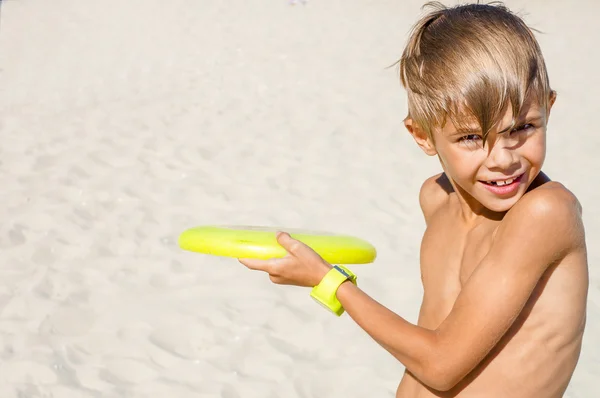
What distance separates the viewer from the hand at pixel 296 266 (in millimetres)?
1846

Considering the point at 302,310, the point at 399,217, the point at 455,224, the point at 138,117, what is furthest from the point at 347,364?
the point at 138,117

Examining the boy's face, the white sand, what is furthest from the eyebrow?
the white sand

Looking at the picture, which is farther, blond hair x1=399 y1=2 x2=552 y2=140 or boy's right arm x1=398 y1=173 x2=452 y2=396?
boy's right arm x1=398 y1=173 x2=452 y2=396

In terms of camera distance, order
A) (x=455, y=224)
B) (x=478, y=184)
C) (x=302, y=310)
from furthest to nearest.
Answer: (x=302, y=310)
(x=455, y=224)
(x=478, y=184)

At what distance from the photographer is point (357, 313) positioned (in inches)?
68.6

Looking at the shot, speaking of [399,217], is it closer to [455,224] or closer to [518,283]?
[455,224]

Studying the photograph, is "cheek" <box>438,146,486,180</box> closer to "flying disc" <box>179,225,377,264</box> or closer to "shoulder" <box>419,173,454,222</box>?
"shoulder" <box>419,173,454,222</box>

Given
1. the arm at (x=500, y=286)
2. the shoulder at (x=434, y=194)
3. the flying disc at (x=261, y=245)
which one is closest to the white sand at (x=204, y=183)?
the flying disc at (x=261, y=245)

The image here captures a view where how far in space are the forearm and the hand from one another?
0.11 m

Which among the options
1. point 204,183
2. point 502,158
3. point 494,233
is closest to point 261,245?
point 494,233

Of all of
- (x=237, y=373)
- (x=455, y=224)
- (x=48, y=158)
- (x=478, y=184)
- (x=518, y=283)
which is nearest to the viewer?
(x=518, y=283)

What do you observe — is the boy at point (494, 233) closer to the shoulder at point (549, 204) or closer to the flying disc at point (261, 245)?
the shoulder at point (549, 204)

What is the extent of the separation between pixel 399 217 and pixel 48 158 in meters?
3.03

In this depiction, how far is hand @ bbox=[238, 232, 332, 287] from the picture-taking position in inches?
72.7
